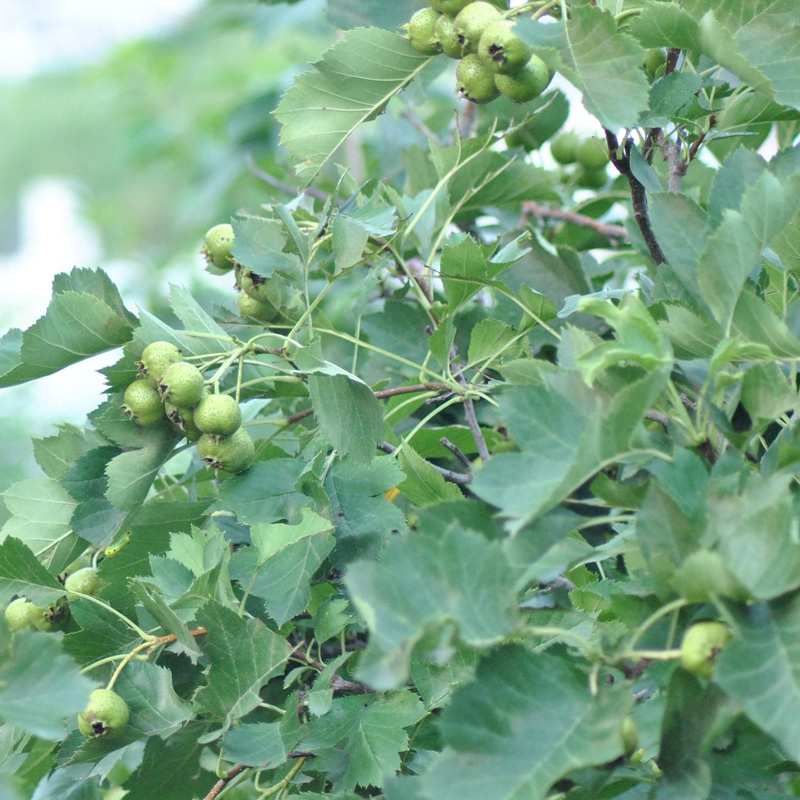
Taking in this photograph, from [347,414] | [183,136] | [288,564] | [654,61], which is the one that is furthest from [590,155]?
[183,136]

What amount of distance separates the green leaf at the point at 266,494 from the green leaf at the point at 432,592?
0.27 m

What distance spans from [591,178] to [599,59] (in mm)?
573

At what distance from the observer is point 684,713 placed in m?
0.45

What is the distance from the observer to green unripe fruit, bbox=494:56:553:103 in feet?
2.23

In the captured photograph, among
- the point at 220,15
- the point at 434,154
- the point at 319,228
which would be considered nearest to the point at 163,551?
the point at 319,228

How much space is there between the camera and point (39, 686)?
483 mm

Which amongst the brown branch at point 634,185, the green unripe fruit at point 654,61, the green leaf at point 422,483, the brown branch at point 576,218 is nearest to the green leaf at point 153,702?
the green leaf at point 422,483

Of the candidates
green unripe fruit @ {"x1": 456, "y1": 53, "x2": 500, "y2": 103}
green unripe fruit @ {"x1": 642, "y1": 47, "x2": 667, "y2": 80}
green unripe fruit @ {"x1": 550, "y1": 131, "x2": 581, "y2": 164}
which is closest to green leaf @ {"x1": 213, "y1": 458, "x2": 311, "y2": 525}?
green unripe fruit @ {"x1": 456, "y1": 53, "x2": 500, "y2": 103}

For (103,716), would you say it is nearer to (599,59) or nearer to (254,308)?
(254,308)

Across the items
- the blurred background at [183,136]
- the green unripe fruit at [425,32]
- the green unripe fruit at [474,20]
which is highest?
the green unripe fruit at [474,20]

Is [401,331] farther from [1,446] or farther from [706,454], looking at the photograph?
[1,446]

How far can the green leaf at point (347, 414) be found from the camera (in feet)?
2.28

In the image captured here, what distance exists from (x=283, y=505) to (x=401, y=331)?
11.5 inches

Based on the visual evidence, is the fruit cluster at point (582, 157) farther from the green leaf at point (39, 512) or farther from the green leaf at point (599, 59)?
the green leaf at point (39, 512)
